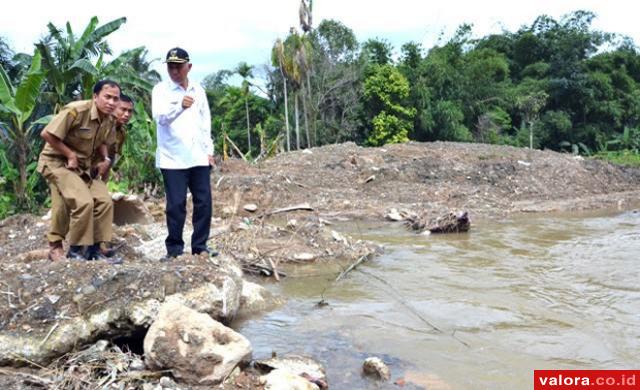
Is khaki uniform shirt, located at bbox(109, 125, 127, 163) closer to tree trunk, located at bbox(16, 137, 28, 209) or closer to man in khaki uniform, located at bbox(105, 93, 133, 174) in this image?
man in khaki uniform, located at bbox(105, 93, 133, 174)

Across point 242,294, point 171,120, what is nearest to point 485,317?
point 242,294

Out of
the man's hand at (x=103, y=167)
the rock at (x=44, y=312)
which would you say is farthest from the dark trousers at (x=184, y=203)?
the rock at (x=44, y=312)

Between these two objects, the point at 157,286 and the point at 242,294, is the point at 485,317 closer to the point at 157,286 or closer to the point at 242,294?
the point at 242,294

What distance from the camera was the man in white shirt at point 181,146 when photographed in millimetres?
4305

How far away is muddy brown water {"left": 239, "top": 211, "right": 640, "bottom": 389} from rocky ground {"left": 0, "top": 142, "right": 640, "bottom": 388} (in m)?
0.53

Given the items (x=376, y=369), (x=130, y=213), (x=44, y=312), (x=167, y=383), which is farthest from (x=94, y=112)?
(x=130, y=213)

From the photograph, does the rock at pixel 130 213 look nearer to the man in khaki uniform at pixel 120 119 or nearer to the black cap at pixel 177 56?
the man in khaki uniform at pixel 120 119

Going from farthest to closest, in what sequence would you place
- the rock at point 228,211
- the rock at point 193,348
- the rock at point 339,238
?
the rock at point 228,211, the rock at point 339,238, the rock at point 193,348

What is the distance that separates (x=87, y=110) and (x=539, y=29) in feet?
104

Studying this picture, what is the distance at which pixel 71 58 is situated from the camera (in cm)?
977

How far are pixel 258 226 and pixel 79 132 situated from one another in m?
3.19

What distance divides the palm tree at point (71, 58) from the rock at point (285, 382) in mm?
Result: 7054

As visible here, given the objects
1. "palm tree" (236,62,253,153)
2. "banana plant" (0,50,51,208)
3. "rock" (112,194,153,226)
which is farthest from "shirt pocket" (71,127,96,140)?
"palm tree" (236,62,253,153)

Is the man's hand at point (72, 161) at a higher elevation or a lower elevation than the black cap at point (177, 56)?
lower
